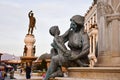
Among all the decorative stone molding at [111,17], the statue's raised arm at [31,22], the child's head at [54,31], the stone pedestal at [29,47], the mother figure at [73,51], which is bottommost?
the mother figure at [73,51]

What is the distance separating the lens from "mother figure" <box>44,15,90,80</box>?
8219 millimetres

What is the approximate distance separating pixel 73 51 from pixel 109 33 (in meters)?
1.00

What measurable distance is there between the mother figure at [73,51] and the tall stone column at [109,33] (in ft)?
1.51

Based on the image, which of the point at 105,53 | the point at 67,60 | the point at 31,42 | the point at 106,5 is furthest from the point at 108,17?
the point at 31,42

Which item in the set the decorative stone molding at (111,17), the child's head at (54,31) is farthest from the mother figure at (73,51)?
the decorative stone molding at (111,17)

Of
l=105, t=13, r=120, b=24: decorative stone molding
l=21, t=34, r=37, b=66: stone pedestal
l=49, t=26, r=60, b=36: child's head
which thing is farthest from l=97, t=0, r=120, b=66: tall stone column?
l=21, t=34, r=37, b=66: stone pedestal

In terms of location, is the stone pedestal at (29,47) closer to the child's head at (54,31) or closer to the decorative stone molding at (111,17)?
the child's head at (54,31)

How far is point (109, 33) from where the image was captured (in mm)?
8523

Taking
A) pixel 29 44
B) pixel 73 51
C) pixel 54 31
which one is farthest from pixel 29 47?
pixel 73 51

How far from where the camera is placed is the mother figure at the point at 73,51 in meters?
8.22

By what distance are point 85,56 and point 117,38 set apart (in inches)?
35.5

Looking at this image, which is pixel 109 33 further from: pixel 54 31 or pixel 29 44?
pixel 29 44

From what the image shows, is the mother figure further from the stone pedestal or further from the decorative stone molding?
the stone pedestal

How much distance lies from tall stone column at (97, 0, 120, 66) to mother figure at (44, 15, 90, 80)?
0.46m
